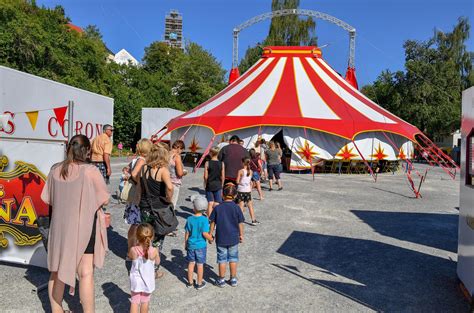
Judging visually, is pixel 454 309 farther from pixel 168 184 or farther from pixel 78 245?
pixel 78 245

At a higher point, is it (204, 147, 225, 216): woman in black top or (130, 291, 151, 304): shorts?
(204, 147, 225, 216): woman in black top

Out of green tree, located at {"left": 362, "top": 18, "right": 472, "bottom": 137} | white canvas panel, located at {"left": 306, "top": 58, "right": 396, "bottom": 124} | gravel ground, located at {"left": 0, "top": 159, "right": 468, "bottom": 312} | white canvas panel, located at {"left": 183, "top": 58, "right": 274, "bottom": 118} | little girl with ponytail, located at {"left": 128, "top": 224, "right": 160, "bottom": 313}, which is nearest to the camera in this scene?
little girl with ponytail, located at {"left": 128, "top": 224, "right": 160, "bottom": 313}

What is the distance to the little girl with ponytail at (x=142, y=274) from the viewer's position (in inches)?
99.3

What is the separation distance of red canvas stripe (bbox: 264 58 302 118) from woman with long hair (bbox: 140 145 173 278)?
907 cm

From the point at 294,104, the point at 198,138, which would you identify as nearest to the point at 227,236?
the point at 294,104

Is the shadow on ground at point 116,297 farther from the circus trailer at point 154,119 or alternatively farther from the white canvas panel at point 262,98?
the circus trailer at point 154,119

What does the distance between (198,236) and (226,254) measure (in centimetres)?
31

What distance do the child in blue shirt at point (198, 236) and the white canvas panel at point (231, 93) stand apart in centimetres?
1023

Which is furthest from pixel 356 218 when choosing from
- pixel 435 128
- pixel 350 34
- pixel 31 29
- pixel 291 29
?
pixel 291 29

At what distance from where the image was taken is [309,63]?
49.3ft

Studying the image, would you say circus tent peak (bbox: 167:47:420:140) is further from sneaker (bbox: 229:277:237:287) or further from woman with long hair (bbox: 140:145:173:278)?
sneaker (bbox: 229:277:237:287)

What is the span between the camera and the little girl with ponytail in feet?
8.27

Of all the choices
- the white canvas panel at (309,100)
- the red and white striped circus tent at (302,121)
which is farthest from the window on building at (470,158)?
the white canvas panel at (309,100)

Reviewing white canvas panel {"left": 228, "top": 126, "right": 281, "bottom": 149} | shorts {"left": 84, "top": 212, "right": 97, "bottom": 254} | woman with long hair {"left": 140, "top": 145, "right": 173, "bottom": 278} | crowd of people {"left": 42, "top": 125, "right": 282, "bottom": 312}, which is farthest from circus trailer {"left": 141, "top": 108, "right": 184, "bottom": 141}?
shorts {"left": 84, "top": 212, "right": 97, "bottom": 254}
